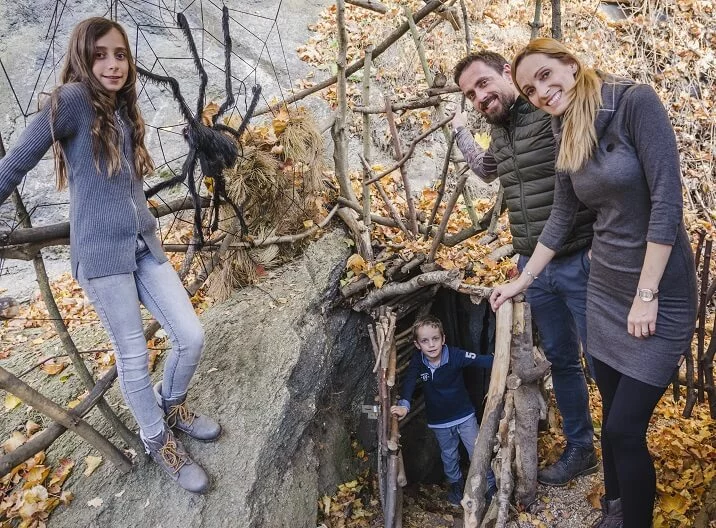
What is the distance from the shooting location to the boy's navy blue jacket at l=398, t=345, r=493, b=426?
3744 millimetres

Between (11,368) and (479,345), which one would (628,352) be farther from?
(11,368)

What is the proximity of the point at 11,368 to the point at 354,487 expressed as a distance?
252 cm

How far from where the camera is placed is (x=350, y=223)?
4.02 meters

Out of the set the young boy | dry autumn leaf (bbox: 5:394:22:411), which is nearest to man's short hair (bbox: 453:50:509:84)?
the young boy

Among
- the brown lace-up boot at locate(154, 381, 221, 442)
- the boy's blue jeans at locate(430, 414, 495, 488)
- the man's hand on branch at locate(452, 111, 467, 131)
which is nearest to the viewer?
the brown lace-up boot at locate(154, 381, 221, 442)

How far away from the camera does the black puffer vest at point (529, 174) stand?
229cm

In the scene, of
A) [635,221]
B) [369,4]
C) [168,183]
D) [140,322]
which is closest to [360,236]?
[369,4]

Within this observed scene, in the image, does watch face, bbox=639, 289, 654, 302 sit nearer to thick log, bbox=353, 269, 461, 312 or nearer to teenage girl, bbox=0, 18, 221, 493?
thick log, bbox=353, 269, 461, 312

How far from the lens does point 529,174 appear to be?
7.82 feet

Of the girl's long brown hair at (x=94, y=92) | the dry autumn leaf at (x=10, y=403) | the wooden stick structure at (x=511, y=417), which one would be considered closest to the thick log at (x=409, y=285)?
the wooden stick structure at (x=511, y=417)

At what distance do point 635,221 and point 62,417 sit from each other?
2.60 meters

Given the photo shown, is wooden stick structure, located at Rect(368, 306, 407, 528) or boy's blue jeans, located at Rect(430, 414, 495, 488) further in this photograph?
boy's blue jeans, located at Rect(430, 414, 495, 488)

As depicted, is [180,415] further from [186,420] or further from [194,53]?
[194,53]

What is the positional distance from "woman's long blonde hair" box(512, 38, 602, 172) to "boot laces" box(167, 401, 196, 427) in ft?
7.08
